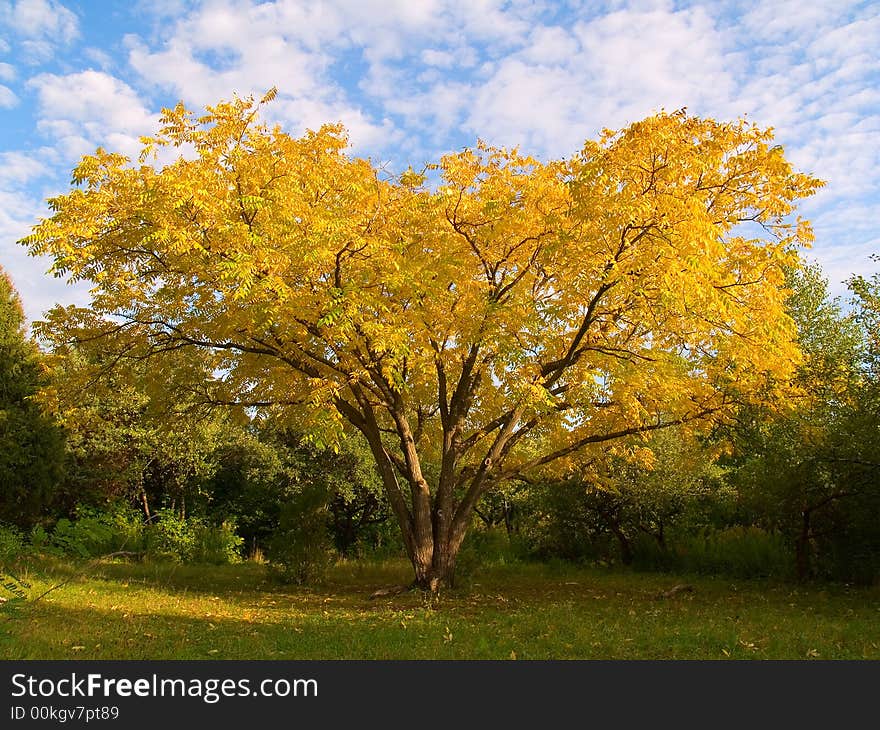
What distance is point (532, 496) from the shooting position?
18047mm

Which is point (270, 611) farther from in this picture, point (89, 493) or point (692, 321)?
point (89, 493)

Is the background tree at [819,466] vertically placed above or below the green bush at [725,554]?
above

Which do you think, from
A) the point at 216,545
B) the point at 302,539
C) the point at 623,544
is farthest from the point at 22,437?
the point at 623,544

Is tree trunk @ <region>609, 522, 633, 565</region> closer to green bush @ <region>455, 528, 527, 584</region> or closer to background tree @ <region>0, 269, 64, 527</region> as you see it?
green bush @ <region>455, 528, 527, 584</region>

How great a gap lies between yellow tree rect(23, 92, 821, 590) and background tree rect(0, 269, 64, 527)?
17.9 ft

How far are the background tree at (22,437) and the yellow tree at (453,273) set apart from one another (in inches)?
215

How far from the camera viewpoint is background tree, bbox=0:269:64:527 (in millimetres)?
15695

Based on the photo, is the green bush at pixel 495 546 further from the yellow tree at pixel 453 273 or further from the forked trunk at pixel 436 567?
the yellow tree at pixel 453 273

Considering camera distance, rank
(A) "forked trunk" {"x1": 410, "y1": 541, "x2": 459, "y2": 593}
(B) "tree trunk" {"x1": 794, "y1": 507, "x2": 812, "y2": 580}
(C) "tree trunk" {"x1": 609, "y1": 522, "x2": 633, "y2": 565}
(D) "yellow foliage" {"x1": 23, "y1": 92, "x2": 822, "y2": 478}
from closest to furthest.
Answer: (D) "yellow foliage" {"x1": 23, "y1": 92, "x2": 822, "y2": 478} < (A) "forked trunk" {"x1": 410, "y1": 541, "x2": 459, "y2": 593} < (B) "tree trunk" {"x1": 794, "y1": 507, "x2": 812, "y2": 580} < (C) "tree trunk" {"x1": 609, "y1": 522, "x2": 633, "y2": 565}

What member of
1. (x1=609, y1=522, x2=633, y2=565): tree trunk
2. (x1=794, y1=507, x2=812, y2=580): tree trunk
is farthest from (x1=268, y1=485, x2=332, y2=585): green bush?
(x1=794, y1=507, x2=812, y2=580): tree trunk

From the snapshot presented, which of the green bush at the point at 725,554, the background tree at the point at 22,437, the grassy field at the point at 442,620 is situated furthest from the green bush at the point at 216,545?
the green bush at the point at 725,554

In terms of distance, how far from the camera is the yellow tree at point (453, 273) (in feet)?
29.9

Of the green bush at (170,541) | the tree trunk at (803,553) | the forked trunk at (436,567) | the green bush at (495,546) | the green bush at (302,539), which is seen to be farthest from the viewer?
the green bush at (495,546)

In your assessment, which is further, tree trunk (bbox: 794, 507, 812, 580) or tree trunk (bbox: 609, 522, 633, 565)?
tree trunk (bbox: 609, 522, 633, 565)
